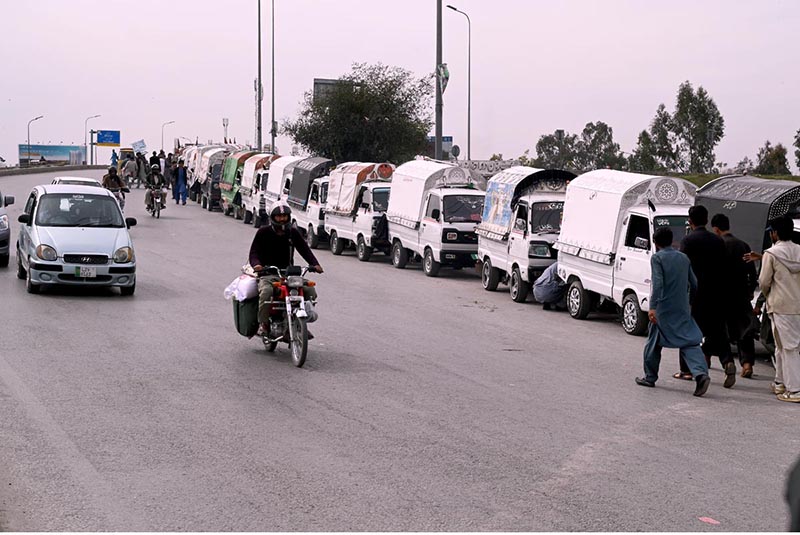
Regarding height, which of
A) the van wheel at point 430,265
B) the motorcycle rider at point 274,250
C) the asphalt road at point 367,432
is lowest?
the asphalt road at point 367,432

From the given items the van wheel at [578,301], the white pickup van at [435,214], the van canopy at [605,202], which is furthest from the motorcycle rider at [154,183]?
the van wheel at [578,301]

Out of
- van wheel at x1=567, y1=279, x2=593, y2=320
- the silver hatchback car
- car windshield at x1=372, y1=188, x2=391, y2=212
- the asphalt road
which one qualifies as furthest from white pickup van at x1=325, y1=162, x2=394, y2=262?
the asphalt road

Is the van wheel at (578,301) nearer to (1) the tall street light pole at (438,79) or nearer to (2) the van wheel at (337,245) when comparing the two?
(1) the tall street light pole at (438,79)

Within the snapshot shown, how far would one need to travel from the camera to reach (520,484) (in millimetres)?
7309

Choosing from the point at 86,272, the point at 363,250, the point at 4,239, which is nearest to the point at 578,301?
the point at 86,272

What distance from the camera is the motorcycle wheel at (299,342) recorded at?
11.9m

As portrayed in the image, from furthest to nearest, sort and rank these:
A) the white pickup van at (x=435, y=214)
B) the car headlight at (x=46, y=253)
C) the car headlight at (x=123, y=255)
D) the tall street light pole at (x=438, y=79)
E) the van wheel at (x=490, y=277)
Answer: the tall street light pole at (x=438, y=79) < the white pickup van at (x=435, y=214) < the van wheel at (x=490, y=277) < the car headlight at (x=123, y=255) < the car headlight at (x=46, y=253)

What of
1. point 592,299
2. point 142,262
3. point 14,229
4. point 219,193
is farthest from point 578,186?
point 219,193

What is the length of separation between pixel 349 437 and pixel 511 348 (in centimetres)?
587

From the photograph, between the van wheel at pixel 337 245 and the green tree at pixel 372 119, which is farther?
the green tree at pixel 372 119

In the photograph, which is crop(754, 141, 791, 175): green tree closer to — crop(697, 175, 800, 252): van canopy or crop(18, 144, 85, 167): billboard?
crop(697, 175, 800, 252): van canopy

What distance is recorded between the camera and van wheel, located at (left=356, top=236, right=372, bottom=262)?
28.1 metres

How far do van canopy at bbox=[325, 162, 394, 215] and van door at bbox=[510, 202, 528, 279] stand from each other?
8.64 m

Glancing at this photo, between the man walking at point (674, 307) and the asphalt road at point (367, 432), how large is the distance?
1.57 ft
